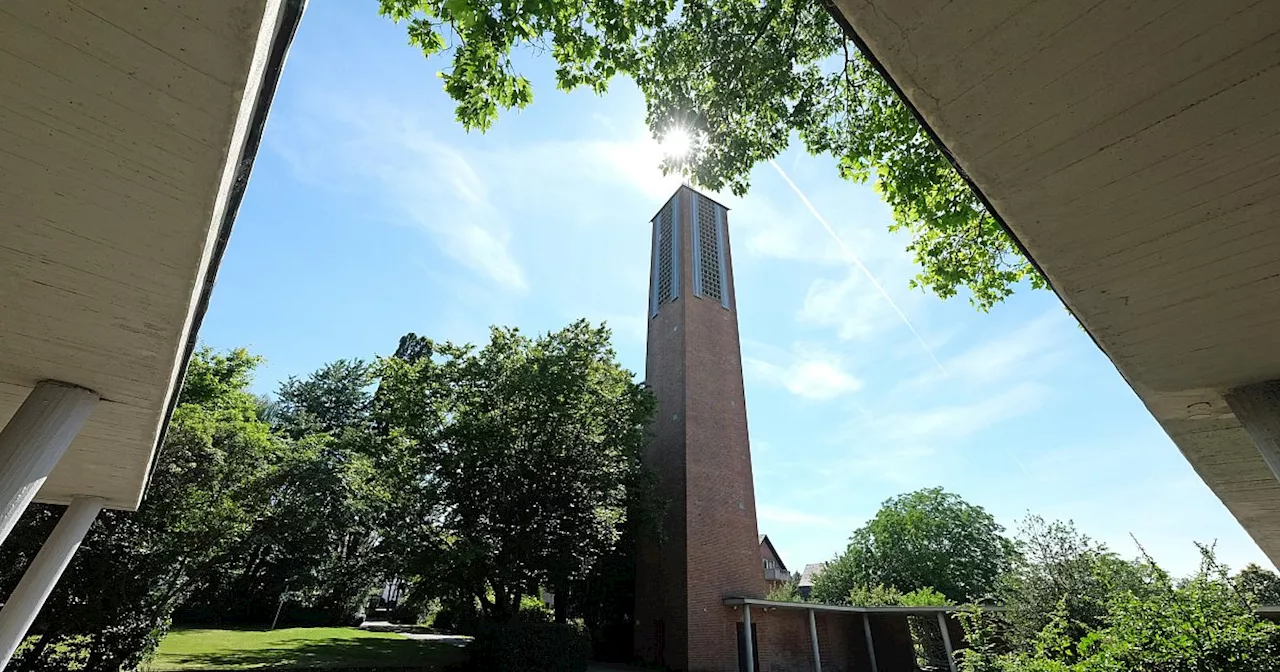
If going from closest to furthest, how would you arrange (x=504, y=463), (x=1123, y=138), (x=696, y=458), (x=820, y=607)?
(x=1123, y=138) < (x=504, y=463) < (x=820, y=607) < (x=696, y=458)

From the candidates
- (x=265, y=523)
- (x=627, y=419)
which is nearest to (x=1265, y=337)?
(x=627, y=419)

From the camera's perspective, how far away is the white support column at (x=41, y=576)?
4.88 meters

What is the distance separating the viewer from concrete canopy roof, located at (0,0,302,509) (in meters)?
1.44

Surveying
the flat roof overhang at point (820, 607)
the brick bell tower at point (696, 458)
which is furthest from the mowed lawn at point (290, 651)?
the flat roof overhang at point (820, 607)

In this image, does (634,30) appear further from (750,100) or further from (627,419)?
(627,419)

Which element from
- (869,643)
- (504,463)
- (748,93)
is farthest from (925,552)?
(748,93)

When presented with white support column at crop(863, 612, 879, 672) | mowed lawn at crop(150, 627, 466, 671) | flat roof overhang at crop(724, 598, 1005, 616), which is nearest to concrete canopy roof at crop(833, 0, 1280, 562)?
mowed lawn at crop(150, 627, 466, 671)

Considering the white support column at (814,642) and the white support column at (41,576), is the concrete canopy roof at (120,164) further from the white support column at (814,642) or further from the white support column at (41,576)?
the white support column at (814,642)

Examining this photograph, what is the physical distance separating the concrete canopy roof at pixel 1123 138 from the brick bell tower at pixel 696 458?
18.7 metres

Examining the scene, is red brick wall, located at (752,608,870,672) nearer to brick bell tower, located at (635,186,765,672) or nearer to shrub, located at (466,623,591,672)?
brick bell tower, located at (635,186,765,672)

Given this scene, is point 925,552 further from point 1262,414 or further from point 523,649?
point 1262,414

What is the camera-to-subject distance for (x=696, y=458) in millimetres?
21344

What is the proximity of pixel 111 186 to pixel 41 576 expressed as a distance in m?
5.87

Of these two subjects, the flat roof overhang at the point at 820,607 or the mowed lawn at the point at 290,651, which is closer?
the mowed lawn at the point at 290,651
